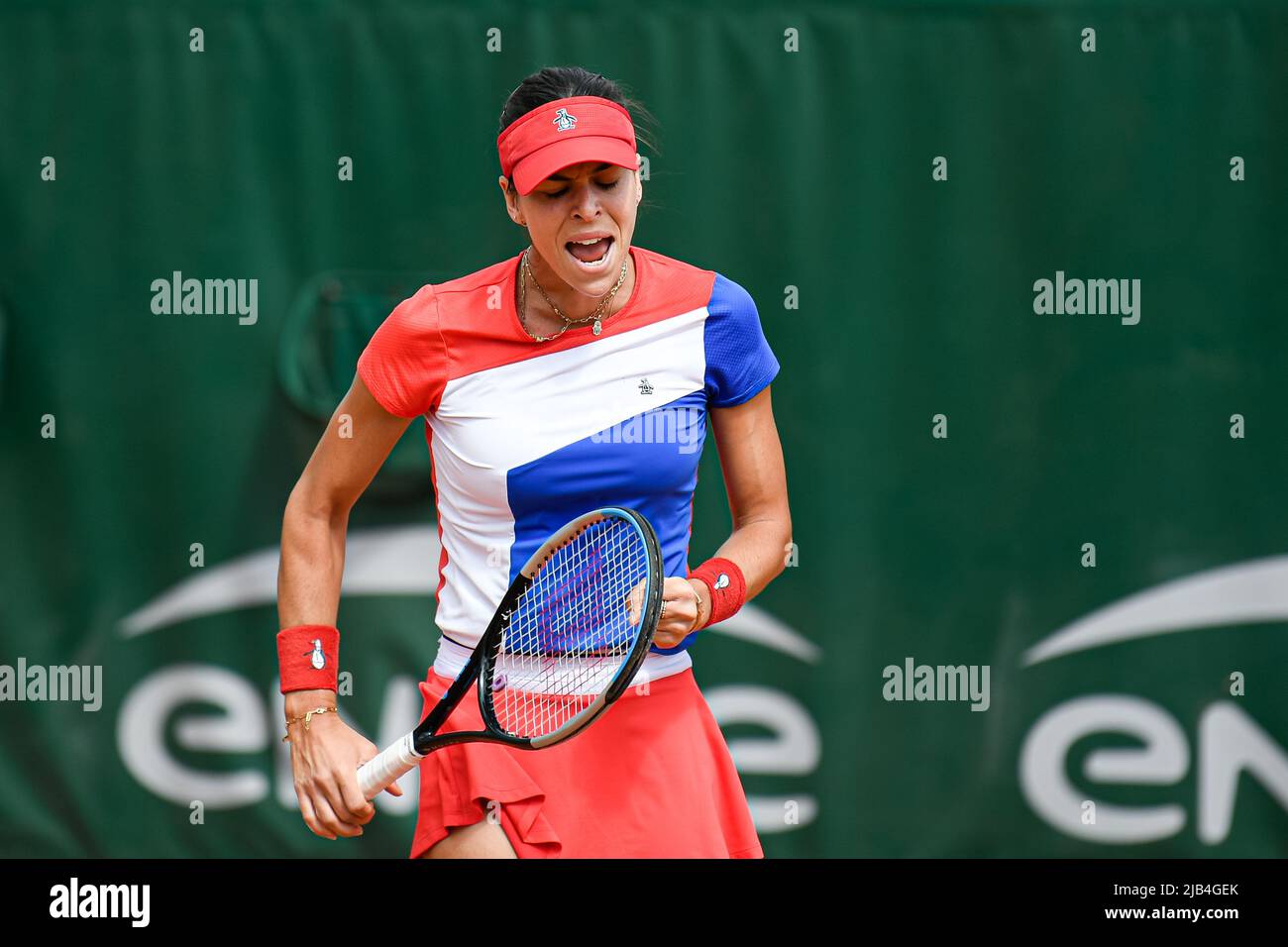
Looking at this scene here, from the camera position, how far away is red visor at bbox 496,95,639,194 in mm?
2064

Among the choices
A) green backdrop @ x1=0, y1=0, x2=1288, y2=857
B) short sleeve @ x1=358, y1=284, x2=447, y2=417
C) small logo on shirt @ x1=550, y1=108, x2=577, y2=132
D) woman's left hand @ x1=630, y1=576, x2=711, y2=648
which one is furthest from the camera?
green backdrop @ x1=0, y1=0, x2=1288, y2=857

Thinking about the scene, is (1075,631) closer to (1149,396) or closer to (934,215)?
(1149,396)

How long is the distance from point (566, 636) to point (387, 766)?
0.32 metres

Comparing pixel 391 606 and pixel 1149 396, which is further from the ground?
pixel 1149 396

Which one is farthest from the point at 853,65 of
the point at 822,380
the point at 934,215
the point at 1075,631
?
the point at 1075,631

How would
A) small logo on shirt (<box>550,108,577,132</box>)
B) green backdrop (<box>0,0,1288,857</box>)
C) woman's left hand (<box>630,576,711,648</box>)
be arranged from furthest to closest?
green backdrop (<box>0,0,1288,857</box>) < small logo on shirt (<box>550,108,577,132</box>) < woman's left hand (<box>630,576,711,648</box>)

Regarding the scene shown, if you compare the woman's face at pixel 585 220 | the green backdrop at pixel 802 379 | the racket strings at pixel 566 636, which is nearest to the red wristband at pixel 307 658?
the racket strings at pixel 566 636

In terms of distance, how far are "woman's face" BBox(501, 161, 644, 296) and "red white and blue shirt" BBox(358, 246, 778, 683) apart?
13 cm

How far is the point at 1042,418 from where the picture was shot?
3.67 meters

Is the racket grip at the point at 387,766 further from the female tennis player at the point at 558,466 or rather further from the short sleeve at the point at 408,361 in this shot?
the short sleeve at the point at 408,361

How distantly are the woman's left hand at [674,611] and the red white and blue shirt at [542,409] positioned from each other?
161 millimetres

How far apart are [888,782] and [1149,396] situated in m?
1.19

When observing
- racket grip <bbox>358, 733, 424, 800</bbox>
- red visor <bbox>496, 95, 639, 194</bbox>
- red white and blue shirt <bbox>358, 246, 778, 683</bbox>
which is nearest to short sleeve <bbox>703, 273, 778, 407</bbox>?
red white and blue shirt <bbox>358, 246, 778, 683</bbox>

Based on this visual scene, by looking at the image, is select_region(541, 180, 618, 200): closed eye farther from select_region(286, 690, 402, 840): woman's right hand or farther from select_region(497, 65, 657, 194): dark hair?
select_region(286, 690, 402, 840): woman's right hand
